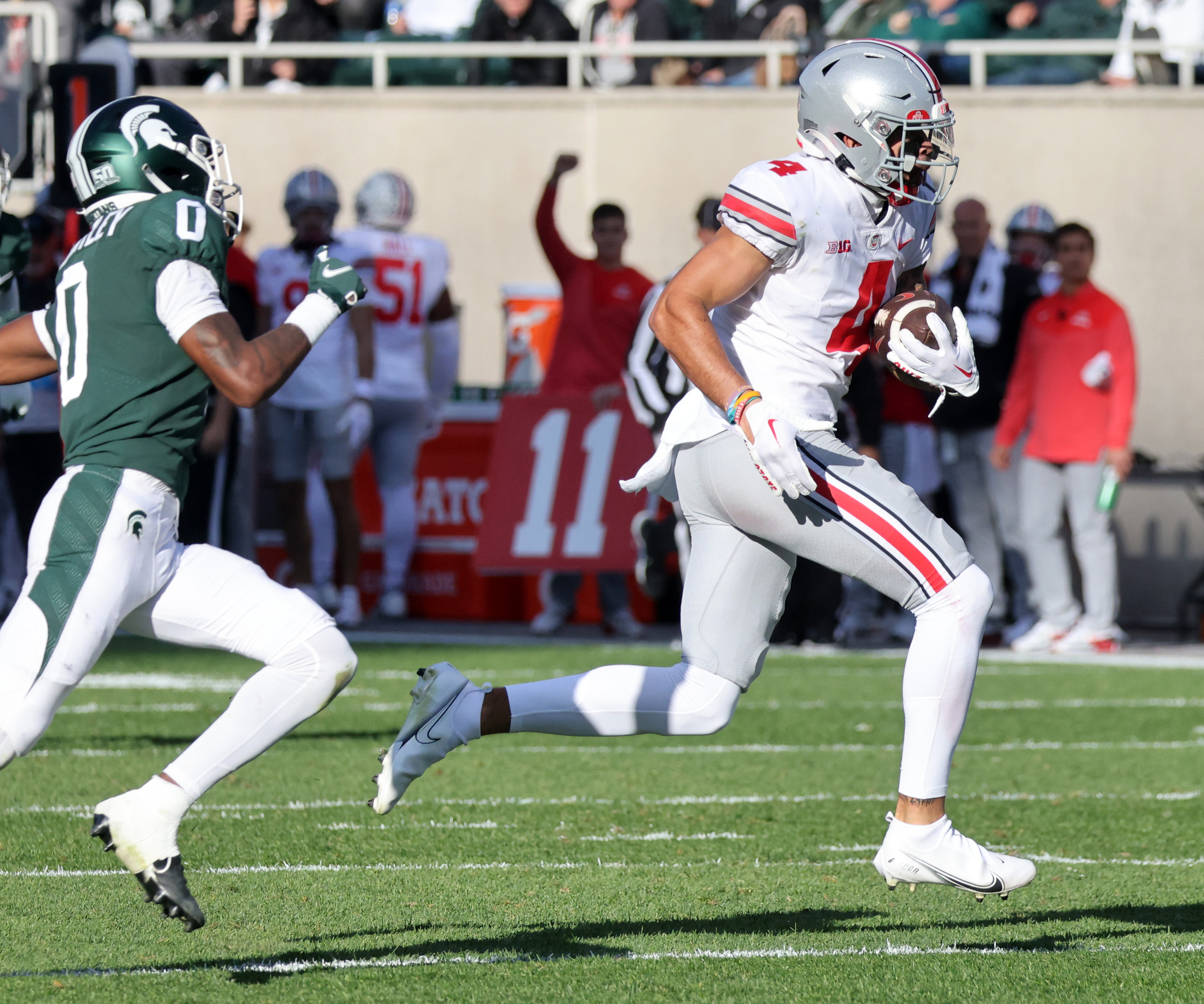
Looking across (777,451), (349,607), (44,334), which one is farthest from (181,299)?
(349,607)

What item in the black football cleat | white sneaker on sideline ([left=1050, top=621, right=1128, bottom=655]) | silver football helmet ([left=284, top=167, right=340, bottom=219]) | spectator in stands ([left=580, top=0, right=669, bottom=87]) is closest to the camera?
the black football cleat

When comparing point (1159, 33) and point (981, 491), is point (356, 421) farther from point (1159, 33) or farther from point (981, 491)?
point (1159, 33)

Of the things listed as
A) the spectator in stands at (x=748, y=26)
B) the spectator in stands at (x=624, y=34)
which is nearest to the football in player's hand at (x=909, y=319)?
the spectator in stands at (x=748, y=26)

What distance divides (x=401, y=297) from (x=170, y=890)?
780cm

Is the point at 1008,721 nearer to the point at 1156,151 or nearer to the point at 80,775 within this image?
the point at 80,775

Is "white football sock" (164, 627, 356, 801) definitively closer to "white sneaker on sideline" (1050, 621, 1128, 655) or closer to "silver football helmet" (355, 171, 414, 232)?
"white sneaker on sideline" (1050, 621, 1128, 655)

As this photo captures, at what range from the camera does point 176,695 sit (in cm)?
805

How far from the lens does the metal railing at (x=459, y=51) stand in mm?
14047

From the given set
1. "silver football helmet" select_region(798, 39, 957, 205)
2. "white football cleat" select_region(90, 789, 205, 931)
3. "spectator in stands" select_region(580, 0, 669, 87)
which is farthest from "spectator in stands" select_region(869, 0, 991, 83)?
"white football cleat" select_region(90, 789, 205, 931)

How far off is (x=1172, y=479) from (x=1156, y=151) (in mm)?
3303

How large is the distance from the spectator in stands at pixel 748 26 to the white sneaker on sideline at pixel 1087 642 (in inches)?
216

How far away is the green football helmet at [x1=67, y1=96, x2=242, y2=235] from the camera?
397 cm

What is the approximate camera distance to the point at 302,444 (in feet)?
35.7

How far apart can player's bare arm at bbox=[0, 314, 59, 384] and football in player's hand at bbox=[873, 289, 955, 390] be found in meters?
1.72
